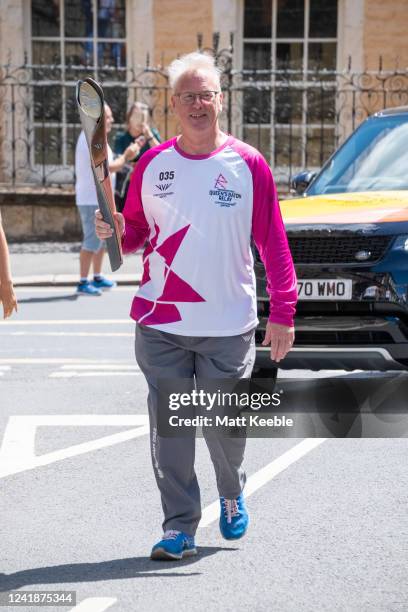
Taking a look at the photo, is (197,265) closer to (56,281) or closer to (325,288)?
(325,288)

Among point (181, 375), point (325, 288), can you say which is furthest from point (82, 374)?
point (181, 375)

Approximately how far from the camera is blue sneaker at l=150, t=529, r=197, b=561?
5082mm

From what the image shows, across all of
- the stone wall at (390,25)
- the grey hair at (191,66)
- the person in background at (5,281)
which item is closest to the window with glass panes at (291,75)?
the stone wall at (390,25)

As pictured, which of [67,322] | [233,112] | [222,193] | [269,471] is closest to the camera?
[222,193]

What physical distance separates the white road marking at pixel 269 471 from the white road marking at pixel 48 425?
3.03 feet

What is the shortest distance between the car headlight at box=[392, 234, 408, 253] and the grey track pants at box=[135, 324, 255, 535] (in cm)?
277

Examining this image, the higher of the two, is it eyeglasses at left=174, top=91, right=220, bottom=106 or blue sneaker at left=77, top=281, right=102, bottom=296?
eyeglasses at left=174, top=91, right=220, bottom=106

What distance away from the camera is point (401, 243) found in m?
7.78

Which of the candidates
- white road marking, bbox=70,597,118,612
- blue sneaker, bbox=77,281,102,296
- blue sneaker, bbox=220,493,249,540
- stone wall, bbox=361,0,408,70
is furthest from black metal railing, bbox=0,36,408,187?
white road marking, bbox=70,597,118,612

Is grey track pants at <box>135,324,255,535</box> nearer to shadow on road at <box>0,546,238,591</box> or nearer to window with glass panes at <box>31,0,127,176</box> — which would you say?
shadow on road at <box>0,546,238,591</box>

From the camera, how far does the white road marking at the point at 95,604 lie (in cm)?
450

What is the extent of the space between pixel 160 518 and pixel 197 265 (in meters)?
1.22

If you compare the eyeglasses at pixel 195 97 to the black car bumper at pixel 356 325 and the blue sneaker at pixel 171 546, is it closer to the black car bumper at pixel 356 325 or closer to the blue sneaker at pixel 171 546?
the blue sneaker at pixel 171 546

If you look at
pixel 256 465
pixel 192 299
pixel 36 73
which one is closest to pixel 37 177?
pixel 36 73
